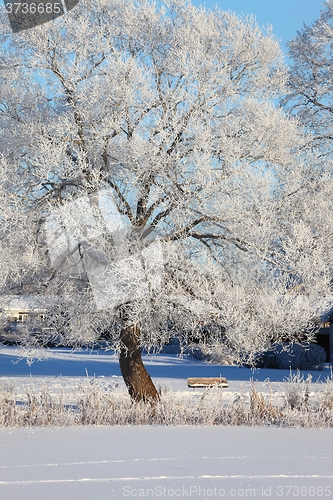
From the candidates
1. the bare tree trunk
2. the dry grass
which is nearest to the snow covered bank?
the dry grass

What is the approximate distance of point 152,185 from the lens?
9570 mm

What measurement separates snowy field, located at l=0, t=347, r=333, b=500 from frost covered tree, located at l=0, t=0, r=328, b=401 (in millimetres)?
1399

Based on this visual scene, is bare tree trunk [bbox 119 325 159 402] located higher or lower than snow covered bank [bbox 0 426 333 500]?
higher

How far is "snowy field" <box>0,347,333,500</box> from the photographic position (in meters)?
5.92

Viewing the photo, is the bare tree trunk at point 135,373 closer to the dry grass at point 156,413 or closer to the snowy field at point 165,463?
the dry grass at point 156,413

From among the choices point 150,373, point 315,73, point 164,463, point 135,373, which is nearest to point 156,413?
point 135,373

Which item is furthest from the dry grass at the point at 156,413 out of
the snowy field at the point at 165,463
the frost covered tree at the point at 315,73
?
the frost covered tree at the point at 315,73

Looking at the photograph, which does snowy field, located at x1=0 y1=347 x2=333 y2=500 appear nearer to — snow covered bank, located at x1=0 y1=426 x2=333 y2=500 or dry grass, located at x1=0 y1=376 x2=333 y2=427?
snow covered bank, located at x1=0 y1=426 x2=333 y2=500

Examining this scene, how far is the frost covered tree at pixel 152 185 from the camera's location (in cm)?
934

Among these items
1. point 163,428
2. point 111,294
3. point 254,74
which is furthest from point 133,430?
point 254,74

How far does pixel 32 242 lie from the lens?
32.4 feet

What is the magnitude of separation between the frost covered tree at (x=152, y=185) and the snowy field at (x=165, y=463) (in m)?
1.40

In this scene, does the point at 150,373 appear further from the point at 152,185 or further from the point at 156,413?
the point at 152,185

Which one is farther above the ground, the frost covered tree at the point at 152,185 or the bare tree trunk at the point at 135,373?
the frost covered tree at the point at 152,185
